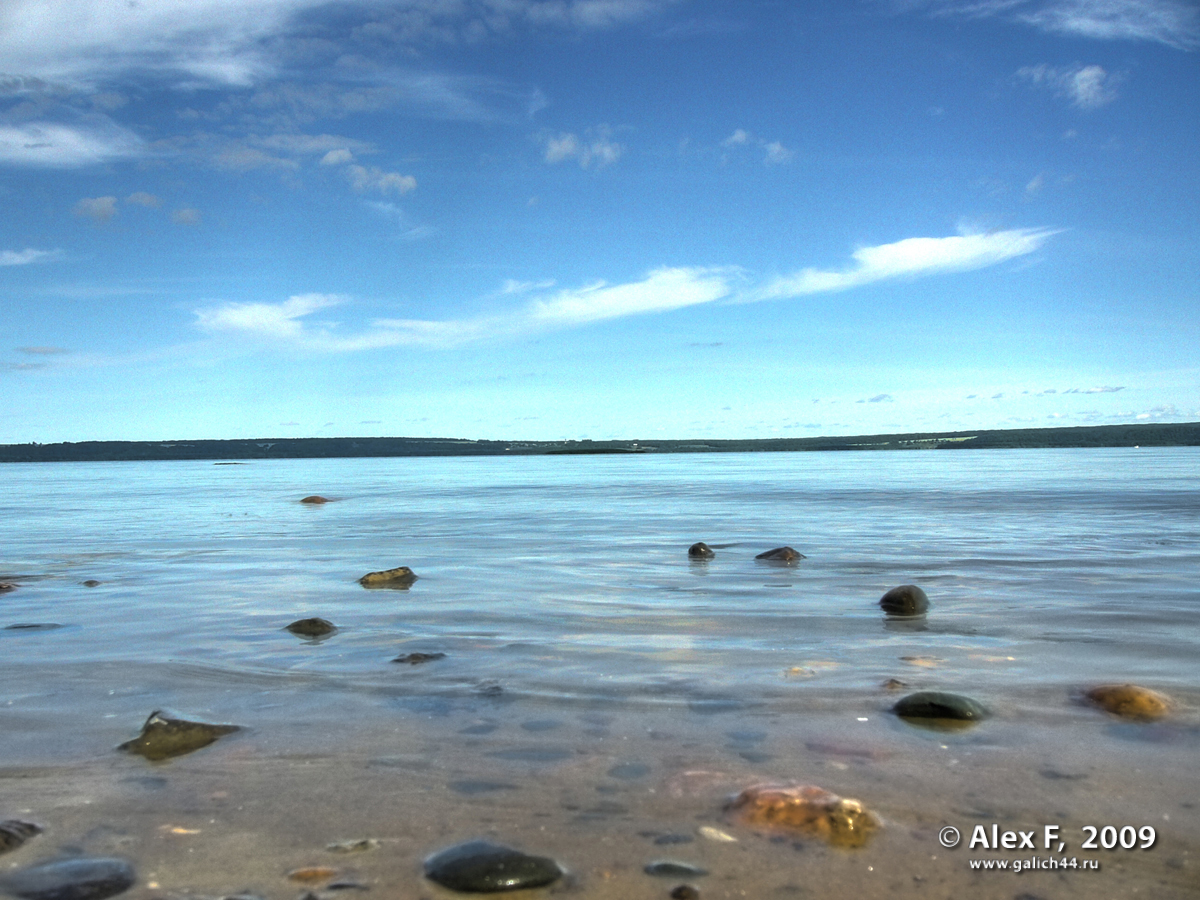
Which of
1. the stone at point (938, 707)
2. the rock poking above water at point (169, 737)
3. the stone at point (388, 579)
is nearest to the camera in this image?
the rock poking above water at point (169, 737)

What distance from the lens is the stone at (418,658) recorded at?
6261 mm

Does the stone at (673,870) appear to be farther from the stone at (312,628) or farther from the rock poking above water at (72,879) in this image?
the stone at (312,628)

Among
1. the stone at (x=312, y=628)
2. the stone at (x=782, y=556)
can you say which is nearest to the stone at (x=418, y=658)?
the stone at (x=312, y=628)

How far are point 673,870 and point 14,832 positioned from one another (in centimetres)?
255

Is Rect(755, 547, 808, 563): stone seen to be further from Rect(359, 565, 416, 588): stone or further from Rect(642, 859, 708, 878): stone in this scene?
Rect(642, 859, 708, 878): stone

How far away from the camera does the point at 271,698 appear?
17.6 ft

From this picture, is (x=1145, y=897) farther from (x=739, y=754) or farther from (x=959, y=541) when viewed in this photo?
(x=959, y=541)

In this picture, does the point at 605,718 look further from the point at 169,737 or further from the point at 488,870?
the point at 169,737

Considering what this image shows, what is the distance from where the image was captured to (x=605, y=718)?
487cm

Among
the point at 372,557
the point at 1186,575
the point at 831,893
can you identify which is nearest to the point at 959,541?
the point at 1186,575

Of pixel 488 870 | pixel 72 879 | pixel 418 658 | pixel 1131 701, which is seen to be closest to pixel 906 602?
pixel 1131 701

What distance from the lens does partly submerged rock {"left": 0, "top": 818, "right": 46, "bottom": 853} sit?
3262 millimetres

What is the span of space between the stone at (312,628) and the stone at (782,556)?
6.49m

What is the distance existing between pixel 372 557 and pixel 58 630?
5.97m
